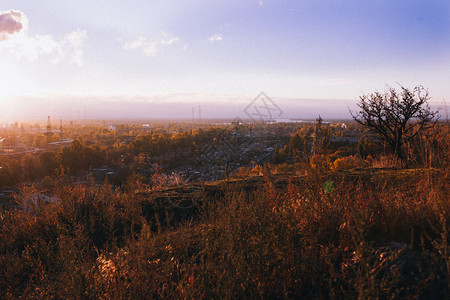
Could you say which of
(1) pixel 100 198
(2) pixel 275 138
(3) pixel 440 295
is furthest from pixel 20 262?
(2) pixel 275 138

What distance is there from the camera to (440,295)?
1.74 m

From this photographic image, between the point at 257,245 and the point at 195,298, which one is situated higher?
Answer: the point at 257,245

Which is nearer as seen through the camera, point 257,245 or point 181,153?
point 257,245

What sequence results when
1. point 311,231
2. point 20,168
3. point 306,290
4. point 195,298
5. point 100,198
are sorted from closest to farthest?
point 195,298, point 306,290, point 311,231, point 100,198, point 20,168

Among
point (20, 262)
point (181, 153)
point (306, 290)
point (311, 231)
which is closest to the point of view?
point (306, 290)

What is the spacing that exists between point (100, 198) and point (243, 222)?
4492 millimetres

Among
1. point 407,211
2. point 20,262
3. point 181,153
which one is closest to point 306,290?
point 407,211

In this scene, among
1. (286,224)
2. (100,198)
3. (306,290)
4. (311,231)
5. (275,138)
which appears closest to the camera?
(306,290)

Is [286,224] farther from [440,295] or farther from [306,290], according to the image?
[440,295]

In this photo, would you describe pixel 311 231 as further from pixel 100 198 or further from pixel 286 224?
pixel 100 198

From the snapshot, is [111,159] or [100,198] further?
[111,159]

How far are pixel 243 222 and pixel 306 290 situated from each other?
0.76 m

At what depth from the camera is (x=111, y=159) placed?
129 feet

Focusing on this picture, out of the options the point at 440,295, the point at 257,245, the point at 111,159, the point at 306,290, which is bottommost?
the point at 111,159
